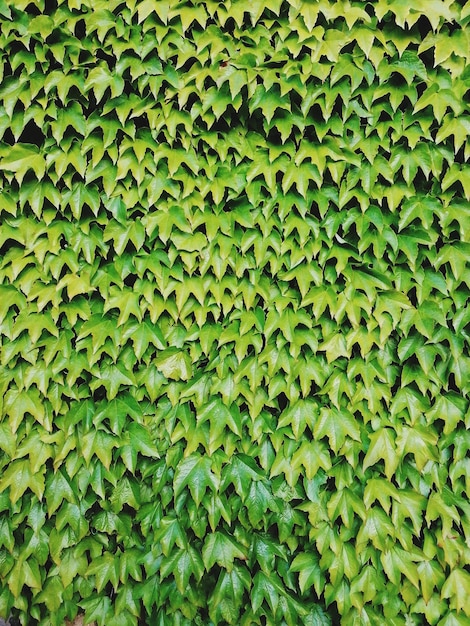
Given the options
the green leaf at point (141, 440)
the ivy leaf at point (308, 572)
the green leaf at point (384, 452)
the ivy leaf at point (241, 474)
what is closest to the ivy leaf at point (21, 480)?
the green leaf at point (141, 440)

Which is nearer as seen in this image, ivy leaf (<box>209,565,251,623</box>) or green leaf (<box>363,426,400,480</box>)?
green leaf (<box>363,426,400,480</box>)

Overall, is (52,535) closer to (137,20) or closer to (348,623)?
(348,623)

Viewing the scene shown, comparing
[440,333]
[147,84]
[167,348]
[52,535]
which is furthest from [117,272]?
[440,333]

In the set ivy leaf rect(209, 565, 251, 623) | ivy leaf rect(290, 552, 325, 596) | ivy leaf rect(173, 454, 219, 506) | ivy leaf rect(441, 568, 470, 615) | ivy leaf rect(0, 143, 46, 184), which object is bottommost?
ivy leaf rect(209, 565, 251, 623)

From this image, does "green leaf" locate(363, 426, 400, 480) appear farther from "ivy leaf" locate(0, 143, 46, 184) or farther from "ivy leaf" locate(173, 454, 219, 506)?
"ivy leaf" locate(0, 143, 46, 184)

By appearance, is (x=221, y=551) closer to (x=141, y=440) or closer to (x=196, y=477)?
(x=196, y=477)

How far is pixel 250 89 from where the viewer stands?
2.27 metres

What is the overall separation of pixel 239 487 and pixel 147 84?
2.07 metres

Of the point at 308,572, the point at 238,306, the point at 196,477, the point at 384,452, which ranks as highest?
the point at 238,306

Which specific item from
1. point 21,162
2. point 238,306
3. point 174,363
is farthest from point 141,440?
point 21,162

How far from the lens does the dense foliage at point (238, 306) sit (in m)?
2.28

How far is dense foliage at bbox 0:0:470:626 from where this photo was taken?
228 cm

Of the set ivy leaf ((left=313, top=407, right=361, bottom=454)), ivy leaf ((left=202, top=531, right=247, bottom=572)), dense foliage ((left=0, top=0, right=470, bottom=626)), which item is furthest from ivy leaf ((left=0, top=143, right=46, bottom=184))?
ivy leaf ((left=202, top=531, right=247, bottom=572))

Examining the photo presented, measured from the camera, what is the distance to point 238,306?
8.00ft
